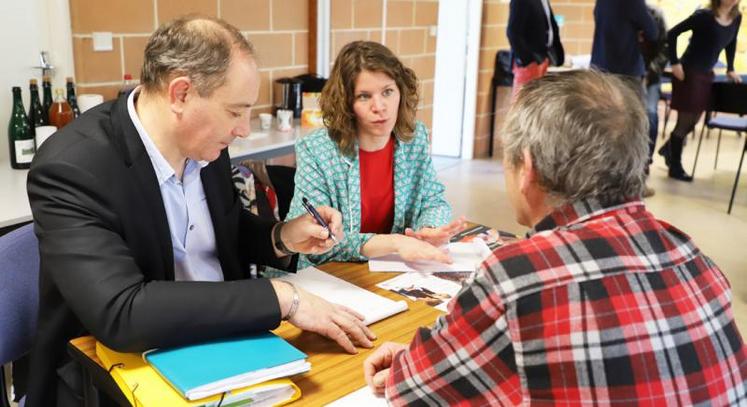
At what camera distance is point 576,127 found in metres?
0.93

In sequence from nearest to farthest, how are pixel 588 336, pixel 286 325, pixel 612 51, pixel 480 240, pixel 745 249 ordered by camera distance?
1. pixel 588 336
2. pixel 286 325
3. pixel 480 240
4. pixel 745 249
5. pixel 612 51

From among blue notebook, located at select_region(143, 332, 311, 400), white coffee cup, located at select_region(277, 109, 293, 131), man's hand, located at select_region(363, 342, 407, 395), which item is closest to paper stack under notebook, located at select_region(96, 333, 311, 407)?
blue notebook, located at select_region(143, 332, 311, 400)

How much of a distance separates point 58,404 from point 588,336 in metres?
1.06

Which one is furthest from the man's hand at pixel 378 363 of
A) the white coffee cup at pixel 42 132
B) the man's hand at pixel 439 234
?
the white coffee cup at pixel 42 132

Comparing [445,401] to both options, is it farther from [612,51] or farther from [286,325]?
[612,51]

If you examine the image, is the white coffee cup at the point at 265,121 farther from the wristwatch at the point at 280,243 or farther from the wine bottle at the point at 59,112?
the wristwatch at the point at 280,243

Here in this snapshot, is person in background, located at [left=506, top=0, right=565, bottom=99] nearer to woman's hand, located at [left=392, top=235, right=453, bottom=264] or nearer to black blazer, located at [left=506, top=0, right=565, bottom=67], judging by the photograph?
black blazer, located at [left=506, top=0, right=565, bottom=67]

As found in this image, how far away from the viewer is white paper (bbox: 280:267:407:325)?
143cm

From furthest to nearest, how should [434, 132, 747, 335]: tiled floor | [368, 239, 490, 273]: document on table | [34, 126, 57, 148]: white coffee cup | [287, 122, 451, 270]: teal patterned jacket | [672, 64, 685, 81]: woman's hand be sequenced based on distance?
[672, 64, 685, 81]: woman's hand, [434, 132, 747, 335]: tiled floor, [34, 126, 57, 148]: white coffee cup, [287, 122, 451, 270]: teal patterned jacket, [368, 239, 490, 273]: document on table

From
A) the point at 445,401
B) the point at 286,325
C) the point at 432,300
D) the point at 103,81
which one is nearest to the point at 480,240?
the point at 432,300

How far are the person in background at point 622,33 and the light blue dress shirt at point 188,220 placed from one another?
159 inches

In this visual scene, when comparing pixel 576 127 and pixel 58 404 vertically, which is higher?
pixel 576 127

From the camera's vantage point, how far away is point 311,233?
1.56 m

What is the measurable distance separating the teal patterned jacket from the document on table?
64mm
